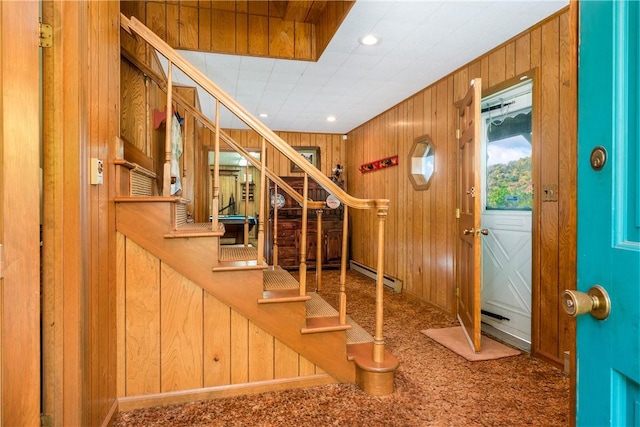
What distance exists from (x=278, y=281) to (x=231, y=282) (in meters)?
0.48

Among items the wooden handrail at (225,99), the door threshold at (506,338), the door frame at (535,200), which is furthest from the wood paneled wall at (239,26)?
the door threshold at (506,338)

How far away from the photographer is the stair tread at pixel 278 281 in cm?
228

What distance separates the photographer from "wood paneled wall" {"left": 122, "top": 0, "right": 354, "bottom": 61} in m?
2.77

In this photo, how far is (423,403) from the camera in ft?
6.48

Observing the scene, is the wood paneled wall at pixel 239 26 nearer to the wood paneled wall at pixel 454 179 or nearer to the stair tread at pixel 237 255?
the wood paneled wall at pixel 454 179

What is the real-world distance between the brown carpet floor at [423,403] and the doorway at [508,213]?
520 millimetres

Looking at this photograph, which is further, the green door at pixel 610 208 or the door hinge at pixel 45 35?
the door hinge at pixel 45 35

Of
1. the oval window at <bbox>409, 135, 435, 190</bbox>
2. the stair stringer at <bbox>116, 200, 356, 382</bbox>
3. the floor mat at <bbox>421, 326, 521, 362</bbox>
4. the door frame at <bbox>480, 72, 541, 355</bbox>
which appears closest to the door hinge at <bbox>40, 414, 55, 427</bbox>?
the stair stringer at <bbox>116, 200, 356, 382</bbox>

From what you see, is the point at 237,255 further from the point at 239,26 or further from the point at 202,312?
the point at 239,26

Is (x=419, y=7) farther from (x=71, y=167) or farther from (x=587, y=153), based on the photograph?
(x=71, y=167)

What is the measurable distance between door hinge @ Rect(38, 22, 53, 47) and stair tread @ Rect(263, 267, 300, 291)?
1.61m

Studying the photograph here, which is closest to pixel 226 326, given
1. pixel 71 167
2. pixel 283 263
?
pixel 71 167

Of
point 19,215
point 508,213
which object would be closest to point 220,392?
point 19,215

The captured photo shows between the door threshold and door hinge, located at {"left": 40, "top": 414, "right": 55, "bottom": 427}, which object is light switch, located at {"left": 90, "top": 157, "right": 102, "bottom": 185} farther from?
the door threshold
